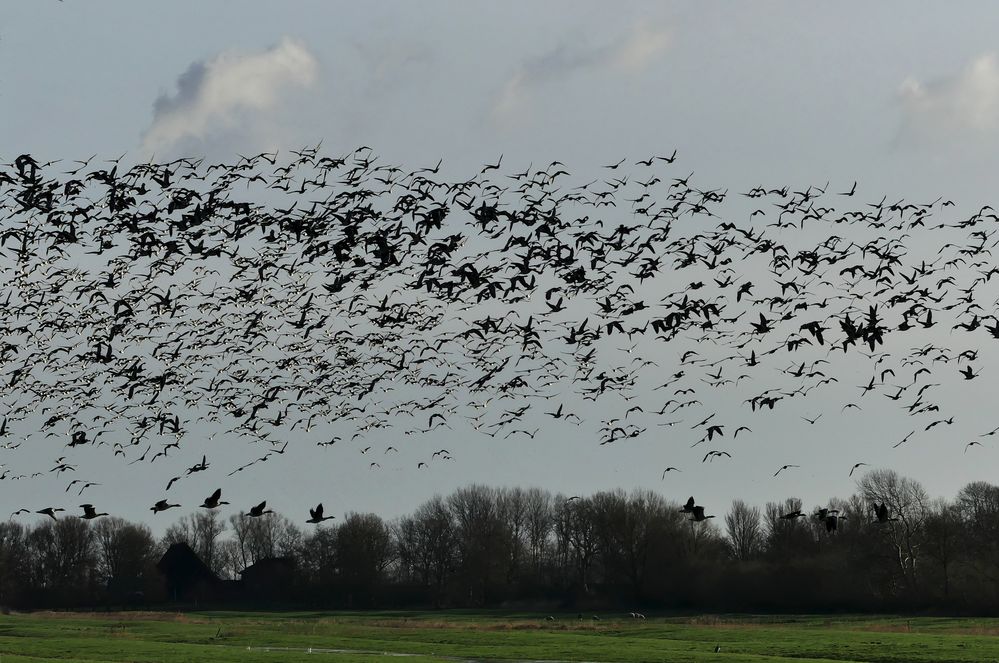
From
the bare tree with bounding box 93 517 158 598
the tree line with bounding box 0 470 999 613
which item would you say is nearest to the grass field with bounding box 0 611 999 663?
the tree line with bounding box 0 470 999 613

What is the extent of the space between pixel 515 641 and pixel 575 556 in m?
74.0

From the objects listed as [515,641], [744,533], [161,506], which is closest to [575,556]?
[744,533]

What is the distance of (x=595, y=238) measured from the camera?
115ft

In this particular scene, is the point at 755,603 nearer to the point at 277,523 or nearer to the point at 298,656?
the point at 298,656

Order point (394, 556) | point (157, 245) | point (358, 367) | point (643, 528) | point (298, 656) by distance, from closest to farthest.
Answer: point (157, 245) < point (358, 367) < point (298, 656) < point (643, 528) < point (394, 556)

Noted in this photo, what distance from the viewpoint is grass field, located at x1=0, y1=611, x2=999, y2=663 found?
55.3 meters

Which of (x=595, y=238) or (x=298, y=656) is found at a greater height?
(x=595, y=238)

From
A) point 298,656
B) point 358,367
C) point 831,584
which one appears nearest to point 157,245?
point 358,367

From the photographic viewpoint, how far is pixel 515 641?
6794 centimetres

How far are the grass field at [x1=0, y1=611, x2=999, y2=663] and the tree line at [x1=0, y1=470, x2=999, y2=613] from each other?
13745 mm

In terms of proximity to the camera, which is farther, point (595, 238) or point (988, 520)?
point (988, 520)

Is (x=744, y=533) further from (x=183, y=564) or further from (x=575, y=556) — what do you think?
(x=183, y=564)

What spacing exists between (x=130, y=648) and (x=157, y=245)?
111 ft

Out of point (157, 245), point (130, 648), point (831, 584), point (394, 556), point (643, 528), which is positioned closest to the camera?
point (157, 245)
